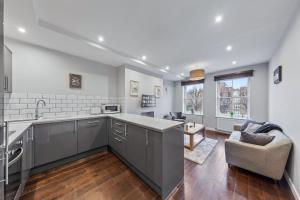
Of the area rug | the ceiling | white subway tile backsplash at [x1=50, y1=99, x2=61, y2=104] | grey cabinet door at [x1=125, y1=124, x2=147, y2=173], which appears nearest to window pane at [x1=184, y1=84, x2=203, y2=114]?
the area rug

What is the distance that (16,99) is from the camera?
2.30m

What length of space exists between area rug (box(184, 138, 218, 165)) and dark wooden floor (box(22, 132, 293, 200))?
0.22 meters

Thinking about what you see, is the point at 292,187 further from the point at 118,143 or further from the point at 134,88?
the point at 134,88

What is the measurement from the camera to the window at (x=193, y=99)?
5.84 metres

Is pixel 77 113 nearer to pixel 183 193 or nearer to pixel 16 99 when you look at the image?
pixel 16 99

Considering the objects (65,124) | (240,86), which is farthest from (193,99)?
(65,124)

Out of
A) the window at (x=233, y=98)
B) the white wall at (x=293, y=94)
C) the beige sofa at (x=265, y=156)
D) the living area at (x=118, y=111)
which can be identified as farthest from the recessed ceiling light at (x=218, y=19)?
the window at (x=233, y=98)

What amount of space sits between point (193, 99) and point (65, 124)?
554 cm

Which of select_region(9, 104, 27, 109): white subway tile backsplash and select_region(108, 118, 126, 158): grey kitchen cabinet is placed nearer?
select_region(9, 104, 27, 109): white subway tile backsplash

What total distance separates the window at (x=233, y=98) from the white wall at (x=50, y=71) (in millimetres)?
4762

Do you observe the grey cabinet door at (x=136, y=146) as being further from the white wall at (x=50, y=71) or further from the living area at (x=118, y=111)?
the white wall at (x=50, y=71)

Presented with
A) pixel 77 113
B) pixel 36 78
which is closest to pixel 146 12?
pixel 36 78

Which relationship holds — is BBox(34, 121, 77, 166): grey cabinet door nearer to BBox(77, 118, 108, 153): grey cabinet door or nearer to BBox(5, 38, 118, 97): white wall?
BBox(77, 118, 108, 153): grey cabinet door

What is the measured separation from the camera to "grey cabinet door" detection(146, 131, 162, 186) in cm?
156
